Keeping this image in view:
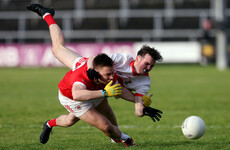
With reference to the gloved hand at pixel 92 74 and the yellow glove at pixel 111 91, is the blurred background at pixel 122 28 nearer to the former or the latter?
the gloved hand at pixel 92 74

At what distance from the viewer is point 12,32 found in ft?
108

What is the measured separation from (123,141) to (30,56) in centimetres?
2325

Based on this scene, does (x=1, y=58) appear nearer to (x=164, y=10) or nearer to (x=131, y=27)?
(x=131, y=27)

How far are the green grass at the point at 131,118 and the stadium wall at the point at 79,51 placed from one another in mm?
10028

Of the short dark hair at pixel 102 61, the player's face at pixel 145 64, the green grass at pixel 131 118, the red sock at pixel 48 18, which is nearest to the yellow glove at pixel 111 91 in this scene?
the short dark hair at pixel 102 61

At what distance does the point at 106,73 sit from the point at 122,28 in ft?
92.1

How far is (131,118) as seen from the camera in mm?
Answer: 10344

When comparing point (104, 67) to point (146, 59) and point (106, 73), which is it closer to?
point (106, 73)

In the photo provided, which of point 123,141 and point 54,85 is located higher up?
point 123,141

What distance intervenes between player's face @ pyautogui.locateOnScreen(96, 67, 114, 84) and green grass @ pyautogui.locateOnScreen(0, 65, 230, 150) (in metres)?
1.13

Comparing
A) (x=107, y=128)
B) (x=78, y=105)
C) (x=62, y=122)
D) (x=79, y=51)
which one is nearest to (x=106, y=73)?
(x=78, y=105)

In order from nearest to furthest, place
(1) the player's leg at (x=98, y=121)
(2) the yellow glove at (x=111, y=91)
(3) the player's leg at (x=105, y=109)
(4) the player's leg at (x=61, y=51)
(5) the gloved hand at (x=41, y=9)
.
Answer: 1. (2) the yellow glove at (x=111, y=91)
2. (1) the player's leg at (x=98, y=121)
3. (3) the player's leg at (x=105, y=109)
4. (4) the player's leg at (x=61, y=51)
5. (5) the gloved hand at (x=41, y=9)

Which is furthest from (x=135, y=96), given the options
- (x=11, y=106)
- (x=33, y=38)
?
(x=33, y=38)

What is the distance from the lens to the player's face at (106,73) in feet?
20.2
